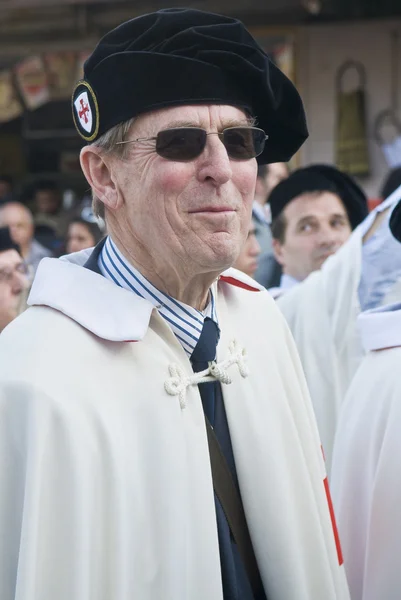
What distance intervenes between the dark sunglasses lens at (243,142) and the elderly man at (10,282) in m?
2.13

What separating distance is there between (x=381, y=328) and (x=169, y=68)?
1.09 metres

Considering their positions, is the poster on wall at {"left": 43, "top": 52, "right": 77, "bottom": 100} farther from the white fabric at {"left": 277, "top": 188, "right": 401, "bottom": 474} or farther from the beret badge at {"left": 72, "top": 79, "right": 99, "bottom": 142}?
the beret badge at {"left": 72, "top": 79, "right": 99, "bottom": 142}

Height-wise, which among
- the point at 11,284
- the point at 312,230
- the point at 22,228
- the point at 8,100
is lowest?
the point at 11,284

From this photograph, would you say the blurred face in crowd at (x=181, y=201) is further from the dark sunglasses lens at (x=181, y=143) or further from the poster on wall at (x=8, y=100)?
the poster on wall at (x=8, y=100)

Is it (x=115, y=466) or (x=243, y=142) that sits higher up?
(x=243, y=142)

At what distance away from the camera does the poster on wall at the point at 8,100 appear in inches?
449

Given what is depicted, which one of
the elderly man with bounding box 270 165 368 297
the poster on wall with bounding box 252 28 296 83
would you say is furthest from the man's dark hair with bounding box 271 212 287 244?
the poster on wall with bounding box 252 28 296 83

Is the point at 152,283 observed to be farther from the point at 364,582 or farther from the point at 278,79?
the point at 364,582

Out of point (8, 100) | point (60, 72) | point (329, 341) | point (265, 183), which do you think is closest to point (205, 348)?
point (329, 341)

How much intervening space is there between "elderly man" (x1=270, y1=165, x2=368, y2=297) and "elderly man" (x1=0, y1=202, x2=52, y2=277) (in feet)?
8.71

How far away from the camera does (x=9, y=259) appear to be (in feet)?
15.2

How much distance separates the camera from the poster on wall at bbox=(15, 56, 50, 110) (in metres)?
11.3

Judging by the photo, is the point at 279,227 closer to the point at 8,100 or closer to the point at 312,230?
the point at 312,230

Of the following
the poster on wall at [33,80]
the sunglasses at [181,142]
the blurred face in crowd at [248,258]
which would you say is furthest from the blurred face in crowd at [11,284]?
the poster on wall at [33,80]
